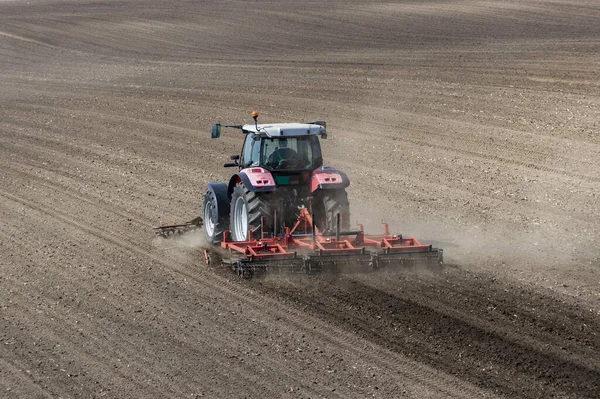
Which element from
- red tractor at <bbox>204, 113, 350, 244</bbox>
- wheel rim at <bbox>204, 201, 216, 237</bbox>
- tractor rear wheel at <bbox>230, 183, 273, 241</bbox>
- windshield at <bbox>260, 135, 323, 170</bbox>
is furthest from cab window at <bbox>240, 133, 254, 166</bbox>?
wheel rim at <bbox>204, 201, 216, 237</bbox>

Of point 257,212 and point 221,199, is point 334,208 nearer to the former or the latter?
point 257,212

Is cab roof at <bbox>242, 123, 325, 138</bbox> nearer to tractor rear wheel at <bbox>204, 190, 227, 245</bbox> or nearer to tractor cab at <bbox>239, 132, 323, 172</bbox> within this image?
tractor cab at <bbox>239, 132, 323, 172</bbox>

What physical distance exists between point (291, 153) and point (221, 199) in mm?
1477

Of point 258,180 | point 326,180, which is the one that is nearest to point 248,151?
point 258,180

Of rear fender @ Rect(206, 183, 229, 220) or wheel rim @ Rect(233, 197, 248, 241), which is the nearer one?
wheel rim @ Rect(233, 197, 248, 241)

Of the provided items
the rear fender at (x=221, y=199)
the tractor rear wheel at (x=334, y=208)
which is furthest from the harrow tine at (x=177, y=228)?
the tractor rear wheel at (x=334, y=208)

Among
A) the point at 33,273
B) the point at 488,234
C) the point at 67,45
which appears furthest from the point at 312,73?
the point at 33,273

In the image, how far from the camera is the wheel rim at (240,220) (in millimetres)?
14409

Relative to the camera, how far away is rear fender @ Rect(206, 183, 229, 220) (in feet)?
49.2

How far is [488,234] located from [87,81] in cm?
2111

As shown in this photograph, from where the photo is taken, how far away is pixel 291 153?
14312 millimetres

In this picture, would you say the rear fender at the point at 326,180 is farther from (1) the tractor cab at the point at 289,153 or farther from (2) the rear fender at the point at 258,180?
(2) the rear fender at the point at 258,180

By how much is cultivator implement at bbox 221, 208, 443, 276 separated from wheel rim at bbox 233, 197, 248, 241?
79 centimetres

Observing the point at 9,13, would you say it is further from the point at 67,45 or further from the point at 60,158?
the point at 60,158
